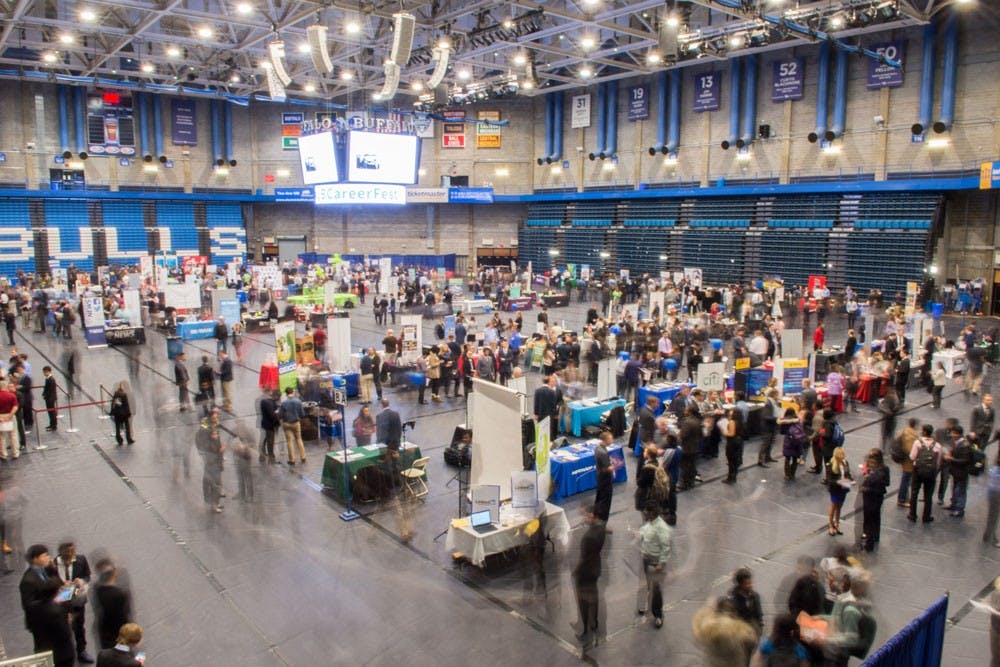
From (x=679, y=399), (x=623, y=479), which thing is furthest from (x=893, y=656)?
(x=679, y=399)

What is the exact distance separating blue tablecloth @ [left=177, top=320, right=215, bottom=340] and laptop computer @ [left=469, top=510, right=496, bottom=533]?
1759 centimetres

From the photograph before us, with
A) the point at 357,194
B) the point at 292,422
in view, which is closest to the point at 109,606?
the point at 292,422

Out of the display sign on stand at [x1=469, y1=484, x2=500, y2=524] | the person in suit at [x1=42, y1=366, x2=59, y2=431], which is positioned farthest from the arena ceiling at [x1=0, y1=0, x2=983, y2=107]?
the display sign on stand at [x1=469, y1=484, x2=500, y2=524]

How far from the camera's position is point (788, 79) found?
102ft

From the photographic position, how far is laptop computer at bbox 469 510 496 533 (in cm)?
783

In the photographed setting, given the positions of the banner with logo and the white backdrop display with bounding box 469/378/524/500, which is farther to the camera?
the banner with logo

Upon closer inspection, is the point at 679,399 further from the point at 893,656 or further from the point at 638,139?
the point at 638,139

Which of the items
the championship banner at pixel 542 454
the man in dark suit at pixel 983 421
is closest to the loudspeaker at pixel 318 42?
the championship banner at pixel 542 454

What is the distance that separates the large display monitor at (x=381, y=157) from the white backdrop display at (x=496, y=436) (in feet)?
47.4

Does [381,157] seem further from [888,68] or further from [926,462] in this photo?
[888,68]

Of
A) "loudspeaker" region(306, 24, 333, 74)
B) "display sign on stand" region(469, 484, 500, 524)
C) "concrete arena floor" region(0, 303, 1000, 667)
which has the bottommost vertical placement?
"concrete arena floor" region(0, 303, 1000, 667)

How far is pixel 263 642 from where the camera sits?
645cm

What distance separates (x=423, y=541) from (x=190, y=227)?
40648 millimetres

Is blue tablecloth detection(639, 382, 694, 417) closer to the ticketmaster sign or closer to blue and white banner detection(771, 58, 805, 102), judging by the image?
the ticketmaster sign
